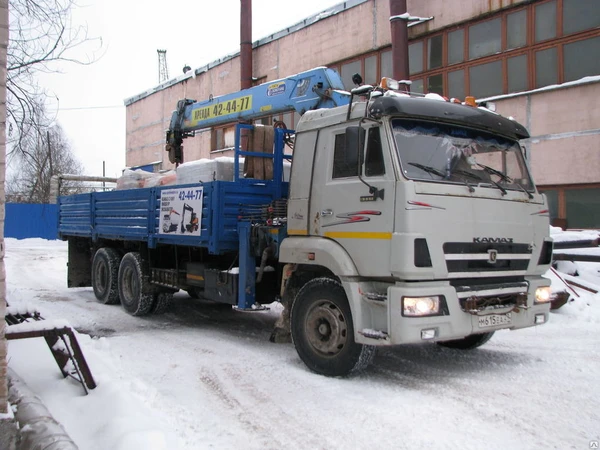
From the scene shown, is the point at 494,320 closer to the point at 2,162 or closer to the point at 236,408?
the point at 236,408

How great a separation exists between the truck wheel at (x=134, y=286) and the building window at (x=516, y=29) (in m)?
10.0

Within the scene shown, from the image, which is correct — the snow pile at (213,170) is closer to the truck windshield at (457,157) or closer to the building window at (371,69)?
the truck windshield at (457,157)

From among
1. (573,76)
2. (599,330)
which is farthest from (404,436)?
(573,76)

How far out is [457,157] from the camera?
522cm

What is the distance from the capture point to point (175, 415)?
4273mm

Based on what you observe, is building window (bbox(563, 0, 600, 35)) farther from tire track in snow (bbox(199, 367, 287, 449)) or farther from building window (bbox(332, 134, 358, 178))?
tire track in snow (bbox(199, 367, 287, 449))

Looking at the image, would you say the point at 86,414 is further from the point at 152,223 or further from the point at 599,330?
the point at 599,330

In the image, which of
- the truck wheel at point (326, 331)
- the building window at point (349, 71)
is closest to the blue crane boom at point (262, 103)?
the truck wheel at point (326, 331)

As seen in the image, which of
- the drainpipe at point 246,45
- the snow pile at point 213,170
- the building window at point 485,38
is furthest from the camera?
the drainpipe at point 246,45

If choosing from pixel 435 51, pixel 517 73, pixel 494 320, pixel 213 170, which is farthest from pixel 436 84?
pixel 494 320

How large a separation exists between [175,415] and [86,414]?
667 mm

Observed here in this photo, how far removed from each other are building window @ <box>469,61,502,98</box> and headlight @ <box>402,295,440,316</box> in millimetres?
10126

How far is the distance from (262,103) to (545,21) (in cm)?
796

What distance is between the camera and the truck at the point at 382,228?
4770 mm
